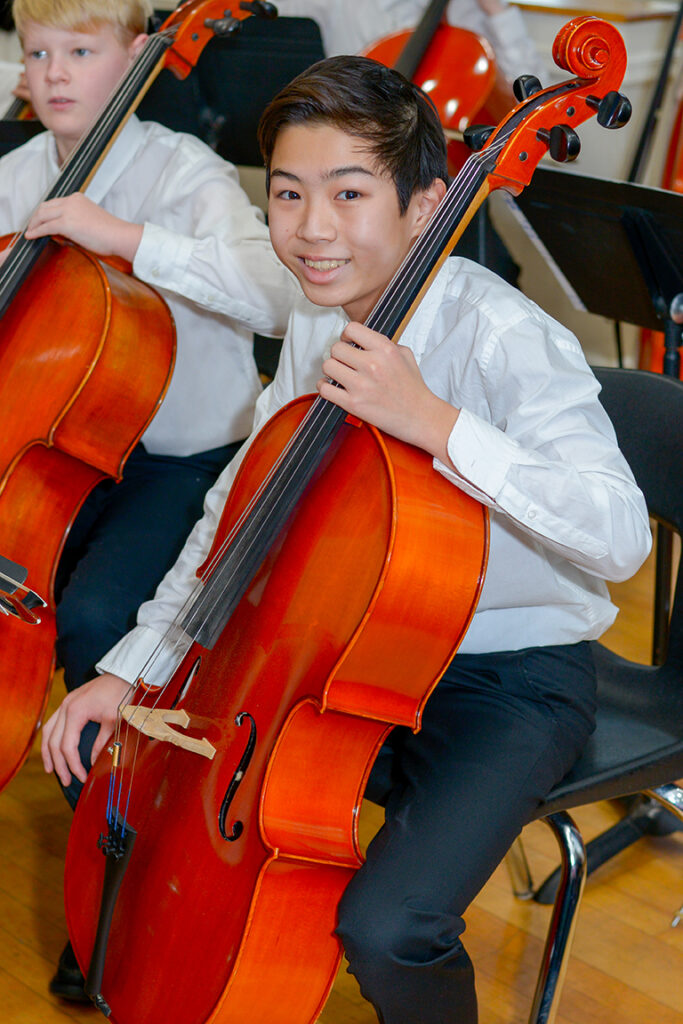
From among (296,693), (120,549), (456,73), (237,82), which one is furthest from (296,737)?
(456,73)

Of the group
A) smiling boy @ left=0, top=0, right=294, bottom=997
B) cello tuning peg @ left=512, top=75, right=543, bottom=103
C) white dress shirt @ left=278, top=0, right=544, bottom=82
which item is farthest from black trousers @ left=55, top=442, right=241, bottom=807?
white dress shirt @ left=278, top=0, right=544, bottom=82

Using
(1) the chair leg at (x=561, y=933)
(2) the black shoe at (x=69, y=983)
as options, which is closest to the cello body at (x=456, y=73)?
(1) the chair leg at (x=561, y=933)

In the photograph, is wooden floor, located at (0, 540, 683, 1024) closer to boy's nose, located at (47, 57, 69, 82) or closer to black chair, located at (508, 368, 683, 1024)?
black chair, located at (508, 368, 683, 1024)

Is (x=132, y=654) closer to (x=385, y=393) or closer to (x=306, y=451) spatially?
(x=306, y=451)

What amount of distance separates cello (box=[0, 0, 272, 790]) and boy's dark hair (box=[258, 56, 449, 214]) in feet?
1.18

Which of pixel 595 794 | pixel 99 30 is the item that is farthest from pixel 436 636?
pixel 99 30

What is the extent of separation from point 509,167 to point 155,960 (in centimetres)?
85

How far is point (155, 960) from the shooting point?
107 cm

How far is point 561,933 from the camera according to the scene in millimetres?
1270

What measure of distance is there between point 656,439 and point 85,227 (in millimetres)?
823

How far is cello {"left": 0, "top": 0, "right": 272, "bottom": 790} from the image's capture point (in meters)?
1.40

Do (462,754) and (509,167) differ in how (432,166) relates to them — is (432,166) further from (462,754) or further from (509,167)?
(462,754)

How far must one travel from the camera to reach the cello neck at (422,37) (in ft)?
8.32

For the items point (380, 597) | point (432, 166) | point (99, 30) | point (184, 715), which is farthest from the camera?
point (99, 30)
